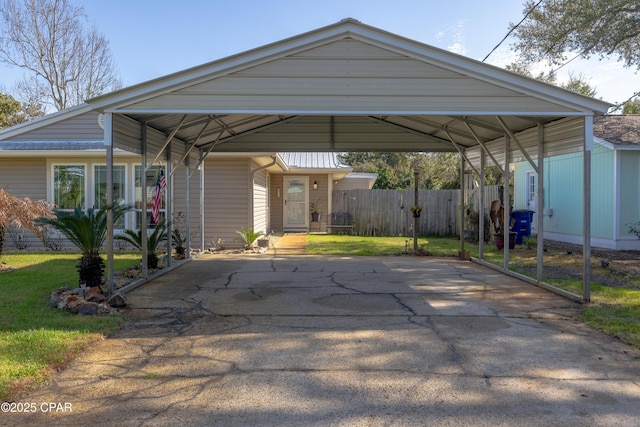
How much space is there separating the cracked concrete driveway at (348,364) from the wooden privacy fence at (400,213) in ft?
38.1

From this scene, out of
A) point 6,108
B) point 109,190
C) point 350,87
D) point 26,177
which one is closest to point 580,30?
point 350,87

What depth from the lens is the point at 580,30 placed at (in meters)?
13.8

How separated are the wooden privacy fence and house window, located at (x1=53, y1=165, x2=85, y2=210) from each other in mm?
9942

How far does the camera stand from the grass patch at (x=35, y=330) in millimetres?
4150

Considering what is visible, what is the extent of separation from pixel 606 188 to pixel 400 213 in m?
7.57

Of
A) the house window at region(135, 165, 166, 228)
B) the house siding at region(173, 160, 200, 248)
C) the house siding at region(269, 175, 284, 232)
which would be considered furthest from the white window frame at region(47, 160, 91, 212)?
the house siding at region(269, 175, 284, 232)

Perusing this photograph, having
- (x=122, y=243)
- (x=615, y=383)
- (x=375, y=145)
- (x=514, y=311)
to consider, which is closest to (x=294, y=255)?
(x=375, y=145)

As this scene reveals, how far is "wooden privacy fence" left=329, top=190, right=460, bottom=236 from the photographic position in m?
19.5

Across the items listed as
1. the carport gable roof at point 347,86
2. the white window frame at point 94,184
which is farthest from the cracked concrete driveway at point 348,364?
the white window frame at point 94,184

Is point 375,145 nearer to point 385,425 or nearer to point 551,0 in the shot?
point 551,0

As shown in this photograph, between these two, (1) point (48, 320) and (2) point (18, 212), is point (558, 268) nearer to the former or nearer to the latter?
(1) point (48, 320)

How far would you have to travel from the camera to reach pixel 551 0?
1409 centimetres

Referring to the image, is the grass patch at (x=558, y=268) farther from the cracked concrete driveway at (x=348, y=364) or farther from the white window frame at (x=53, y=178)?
the white window frame at (x=53, y=178)

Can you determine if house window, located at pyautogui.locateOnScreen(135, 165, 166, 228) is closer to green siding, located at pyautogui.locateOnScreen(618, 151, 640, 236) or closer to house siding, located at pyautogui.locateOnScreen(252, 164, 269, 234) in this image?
house siding, located at pyautogui.locateOnScreen(252, 164, 269, 234)
